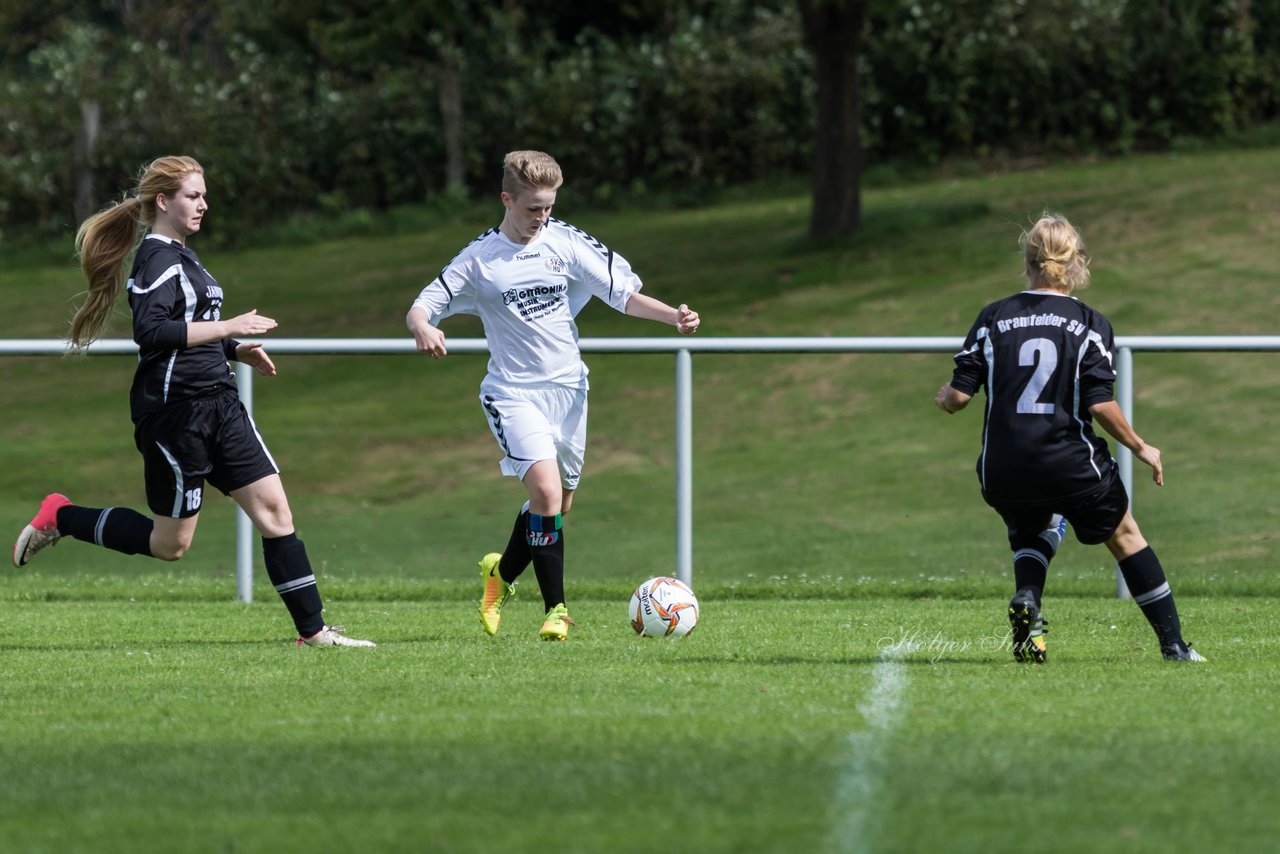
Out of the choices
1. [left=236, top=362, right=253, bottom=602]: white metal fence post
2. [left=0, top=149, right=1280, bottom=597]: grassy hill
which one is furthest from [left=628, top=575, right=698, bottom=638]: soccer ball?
[left=236, top=362, right=253, bottom=602]: white metal fence post

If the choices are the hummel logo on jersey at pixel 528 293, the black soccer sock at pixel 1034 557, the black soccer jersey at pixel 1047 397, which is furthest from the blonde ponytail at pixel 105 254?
the black soccer sock at pixel 1034 557

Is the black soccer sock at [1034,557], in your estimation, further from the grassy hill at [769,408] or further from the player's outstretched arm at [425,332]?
the grassy hill at [769,408]

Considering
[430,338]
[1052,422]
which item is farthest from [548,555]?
[1052,422]

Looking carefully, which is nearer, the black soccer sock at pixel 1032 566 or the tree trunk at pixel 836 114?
the black soccer sock at pixel 1032 566

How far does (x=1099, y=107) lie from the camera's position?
100.0ft

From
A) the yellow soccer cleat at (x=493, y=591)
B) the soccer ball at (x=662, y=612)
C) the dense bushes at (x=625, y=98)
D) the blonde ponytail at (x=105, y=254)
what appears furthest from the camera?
the dense bushes at (x=625, y=98)

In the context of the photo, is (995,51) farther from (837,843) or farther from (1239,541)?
(837,843)

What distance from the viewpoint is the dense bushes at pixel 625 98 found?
3036 centimetres

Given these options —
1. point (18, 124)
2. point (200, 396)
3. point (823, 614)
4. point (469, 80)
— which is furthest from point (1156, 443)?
point (18, 124)

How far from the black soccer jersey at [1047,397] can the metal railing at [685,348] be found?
8.37 ft

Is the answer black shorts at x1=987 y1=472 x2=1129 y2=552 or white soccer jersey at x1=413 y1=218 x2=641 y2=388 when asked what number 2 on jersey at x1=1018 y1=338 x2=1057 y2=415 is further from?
white soccer jersey at x1=413 y1=218 x2=641 y2=388

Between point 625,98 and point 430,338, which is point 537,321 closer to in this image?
point 430,338

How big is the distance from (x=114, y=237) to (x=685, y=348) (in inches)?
129

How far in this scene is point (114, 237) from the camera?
7.19 meters
